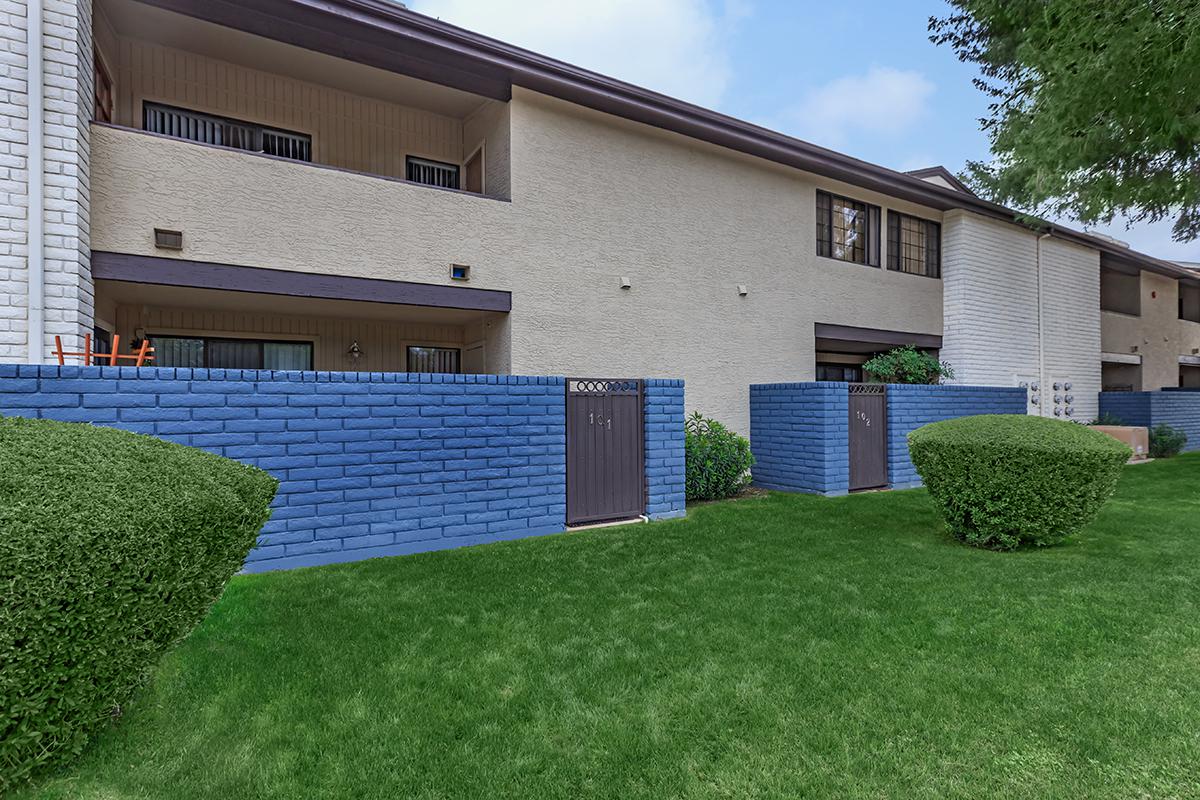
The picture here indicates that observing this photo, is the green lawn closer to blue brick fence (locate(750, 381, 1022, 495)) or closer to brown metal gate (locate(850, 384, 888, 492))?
blue brick fence (locate(750, 381, 1022, 495))

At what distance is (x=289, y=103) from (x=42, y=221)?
14.5ft

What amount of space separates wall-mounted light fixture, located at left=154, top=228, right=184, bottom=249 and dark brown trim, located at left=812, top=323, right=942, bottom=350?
11053 mm

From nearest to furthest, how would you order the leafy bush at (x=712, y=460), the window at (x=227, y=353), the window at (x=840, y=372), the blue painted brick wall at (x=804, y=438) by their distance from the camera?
the window at (x=227, y=353) < the leafy bush at (x=712, y=460) < the blue painted brick wall at (x=804, y=438) < the window at (x=840, y=372)

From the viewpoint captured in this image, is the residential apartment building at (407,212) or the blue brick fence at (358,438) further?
the residential apartment building at (407,212)

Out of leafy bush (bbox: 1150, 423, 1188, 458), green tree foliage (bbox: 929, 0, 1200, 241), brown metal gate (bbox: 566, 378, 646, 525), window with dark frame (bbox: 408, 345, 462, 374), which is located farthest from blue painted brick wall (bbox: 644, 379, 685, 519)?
leafy bush (bbox: 1150, 423, 1188, 458)

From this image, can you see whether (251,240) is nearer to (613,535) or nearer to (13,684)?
(613,535)

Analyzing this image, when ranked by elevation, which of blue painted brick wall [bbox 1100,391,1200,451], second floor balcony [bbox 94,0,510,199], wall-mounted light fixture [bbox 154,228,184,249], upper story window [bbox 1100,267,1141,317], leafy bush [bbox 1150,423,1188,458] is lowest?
leafy bush [bbox 1150,423,1188,458]

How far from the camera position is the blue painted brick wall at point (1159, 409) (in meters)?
16.5

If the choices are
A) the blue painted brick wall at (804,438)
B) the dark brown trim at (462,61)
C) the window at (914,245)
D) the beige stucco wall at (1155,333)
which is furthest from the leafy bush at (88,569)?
the beige stucco wall at (1155,333)

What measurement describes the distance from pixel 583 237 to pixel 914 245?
942 centimetres

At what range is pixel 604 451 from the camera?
7.80 meters

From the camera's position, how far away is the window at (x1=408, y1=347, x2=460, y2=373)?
10.8 m

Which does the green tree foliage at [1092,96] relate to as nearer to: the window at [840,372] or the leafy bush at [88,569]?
the window at [840,372]

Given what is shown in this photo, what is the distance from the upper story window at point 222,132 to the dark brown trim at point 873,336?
10.3m
